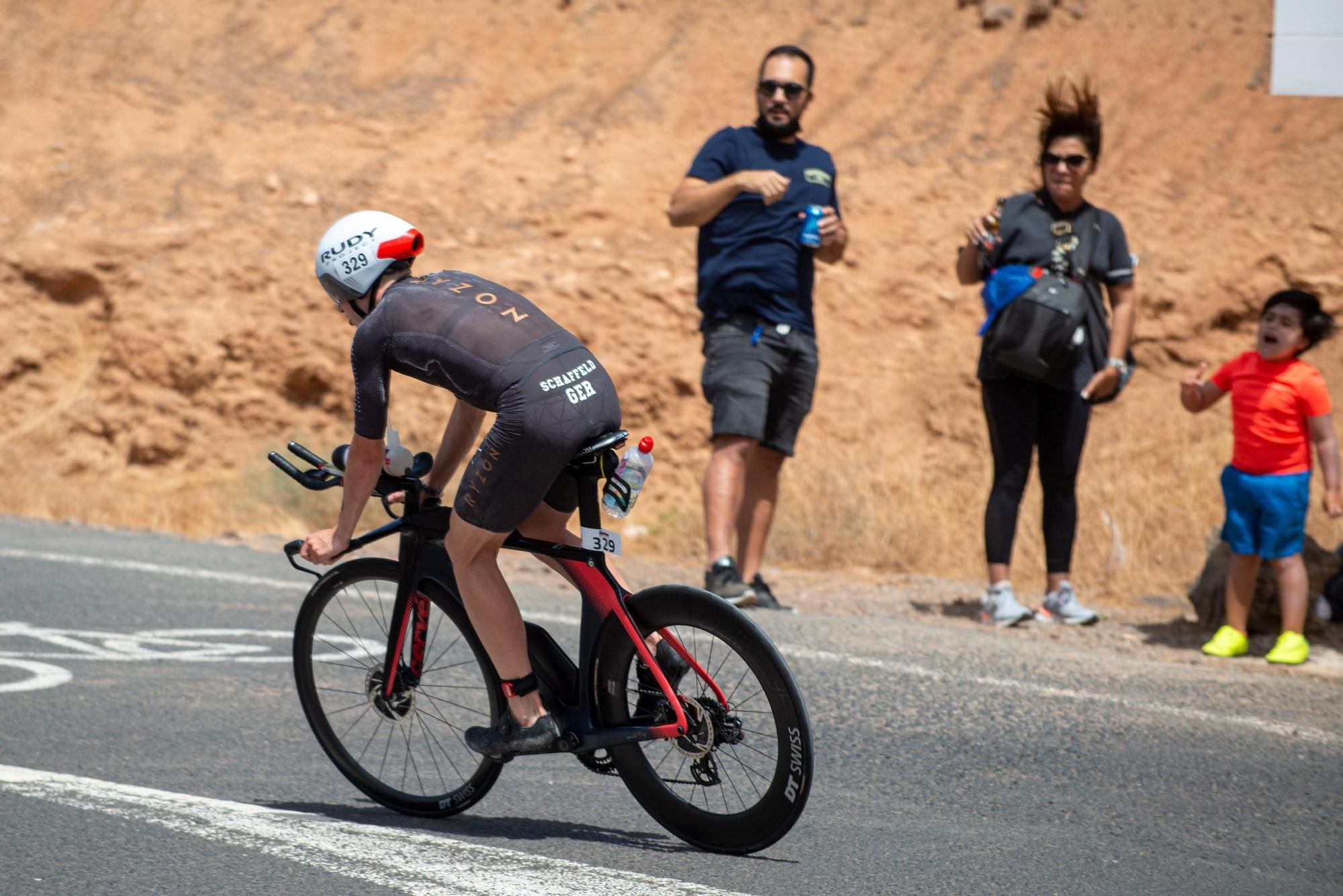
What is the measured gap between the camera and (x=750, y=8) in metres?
20.0

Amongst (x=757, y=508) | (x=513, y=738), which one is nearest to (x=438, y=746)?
(x=513, y=738)

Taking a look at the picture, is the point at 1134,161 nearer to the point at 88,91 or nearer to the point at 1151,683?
the point at 1151,683

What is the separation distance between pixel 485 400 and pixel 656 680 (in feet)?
3.02

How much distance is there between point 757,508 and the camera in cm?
853

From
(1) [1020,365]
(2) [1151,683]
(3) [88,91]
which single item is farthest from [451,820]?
(3) [88,91]

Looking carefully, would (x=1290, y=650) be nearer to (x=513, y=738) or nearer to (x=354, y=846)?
(x=513, y=738)

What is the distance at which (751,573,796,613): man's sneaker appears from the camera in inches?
328

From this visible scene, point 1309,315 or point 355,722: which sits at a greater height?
point 1309,315

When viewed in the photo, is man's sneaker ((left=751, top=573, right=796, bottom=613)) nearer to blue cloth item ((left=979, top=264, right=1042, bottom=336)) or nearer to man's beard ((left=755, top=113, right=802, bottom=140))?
blue cloth item ((left=979, top=264, right=1042, bottom=336))

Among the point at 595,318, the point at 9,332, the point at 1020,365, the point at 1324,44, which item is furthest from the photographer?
the point at 9,332

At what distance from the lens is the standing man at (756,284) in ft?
26.6

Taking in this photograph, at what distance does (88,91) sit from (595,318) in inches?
345

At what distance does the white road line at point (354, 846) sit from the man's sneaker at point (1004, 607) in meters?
4.32

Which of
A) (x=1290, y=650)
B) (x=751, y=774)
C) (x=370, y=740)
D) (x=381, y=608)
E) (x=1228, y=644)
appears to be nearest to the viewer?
(x=751, y=774)
